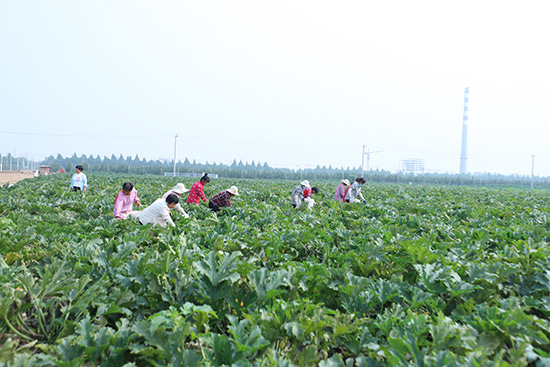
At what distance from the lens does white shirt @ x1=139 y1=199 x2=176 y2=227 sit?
7008mm

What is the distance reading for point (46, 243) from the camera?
497cm

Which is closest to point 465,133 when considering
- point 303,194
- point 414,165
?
point 414,165

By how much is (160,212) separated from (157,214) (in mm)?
140

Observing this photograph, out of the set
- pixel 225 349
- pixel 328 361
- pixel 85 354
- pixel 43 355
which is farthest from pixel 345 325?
pixel 43 355

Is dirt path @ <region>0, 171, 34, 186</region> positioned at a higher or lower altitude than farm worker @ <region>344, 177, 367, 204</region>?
lower

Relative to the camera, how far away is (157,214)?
7148 millimetres

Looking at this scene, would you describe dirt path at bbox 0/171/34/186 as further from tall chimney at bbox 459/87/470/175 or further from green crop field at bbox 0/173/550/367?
tall chimney at bbox 459/87/470/175

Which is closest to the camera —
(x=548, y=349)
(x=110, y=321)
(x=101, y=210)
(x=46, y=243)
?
(x=548, y=349)

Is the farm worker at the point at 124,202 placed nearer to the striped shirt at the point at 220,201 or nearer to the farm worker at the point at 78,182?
the striped shirt at the point at 220,201

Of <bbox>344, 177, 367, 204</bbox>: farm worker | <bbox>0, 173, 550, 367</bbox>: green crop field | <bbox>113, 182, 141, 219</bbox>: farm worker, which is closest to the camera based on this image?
<bbox>0, 173, 550, 367</bbox>: green crop field

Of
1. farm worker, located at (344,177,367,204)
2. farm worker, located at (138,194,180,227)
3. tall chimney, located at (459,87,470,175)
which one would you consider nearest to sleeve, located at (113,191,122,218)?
farm worker, located at (138,194,180,227)

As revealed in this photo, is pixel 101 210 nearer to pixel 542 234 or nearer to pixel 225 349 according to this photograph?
pixel 225 349

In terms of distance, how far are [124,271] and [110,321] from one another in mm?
500

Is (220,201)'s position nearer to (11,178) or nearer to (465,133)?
(11,178)
